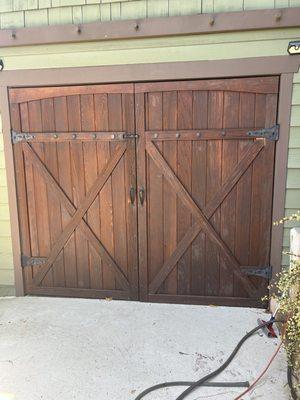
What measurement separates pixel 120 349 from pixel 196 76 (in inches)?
78.2

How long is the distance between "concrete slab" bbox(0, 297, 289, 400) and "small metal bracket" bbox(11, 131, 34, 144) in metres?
1.37

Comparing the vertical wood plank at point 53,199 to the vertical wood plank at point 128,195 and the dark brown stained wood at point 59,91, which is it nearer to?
the dark brown stained wood at point 59,91

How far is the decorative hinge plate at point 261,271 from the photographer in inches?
113

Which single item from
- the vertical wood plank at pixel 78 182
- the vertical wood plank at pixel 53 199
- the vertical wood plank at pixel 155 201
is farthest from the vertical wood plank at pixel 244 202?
the vertical wood plank at pixel 53 199

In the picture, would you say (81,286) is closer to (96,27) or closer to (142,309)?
(142,309)

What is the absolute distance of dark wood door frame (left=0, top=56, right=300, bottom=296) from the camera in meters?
2.61

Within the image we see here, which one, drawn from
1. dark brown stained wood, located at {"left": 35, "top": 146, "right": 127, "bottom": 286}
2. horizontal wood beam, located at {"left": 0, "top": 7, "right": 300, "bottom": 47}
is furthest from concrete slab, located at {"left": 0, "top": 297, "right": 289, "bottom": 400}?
horizontal wood beam, located at {"left": 0, "top": 7, "right": 300, "bottom": 47}

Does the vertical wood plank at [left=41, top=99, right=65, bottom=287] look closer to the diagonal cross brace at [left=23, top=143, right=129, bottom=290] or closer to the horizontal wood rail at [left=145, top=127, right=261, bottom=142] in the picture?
the diagonal cross brace at [left=23, top=143, right=129, bottom=290]

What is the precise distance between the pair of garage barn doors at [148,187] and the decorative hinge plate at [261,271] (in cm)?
1

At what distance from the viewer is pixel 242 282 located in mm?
2959

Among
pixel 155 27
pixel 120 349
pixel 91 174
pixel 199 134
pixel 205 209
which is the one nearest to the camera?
pixel 120 349

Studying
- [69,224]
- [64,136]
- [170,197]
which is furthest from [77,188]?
[170,197]

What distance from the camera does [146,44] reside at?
2727mm

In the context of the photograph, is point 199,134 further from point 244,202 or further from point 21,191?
point 21,191
